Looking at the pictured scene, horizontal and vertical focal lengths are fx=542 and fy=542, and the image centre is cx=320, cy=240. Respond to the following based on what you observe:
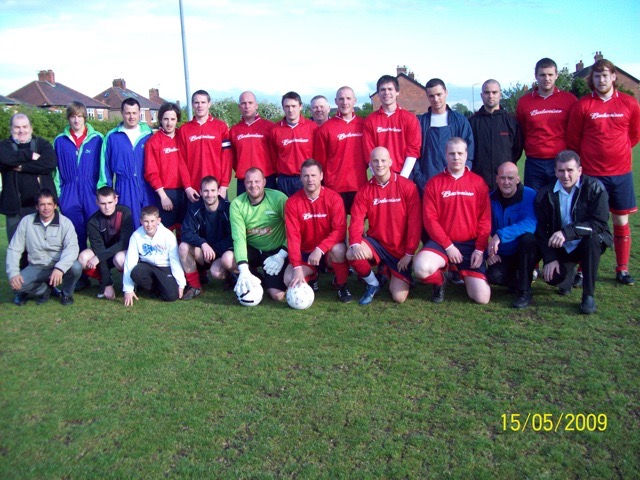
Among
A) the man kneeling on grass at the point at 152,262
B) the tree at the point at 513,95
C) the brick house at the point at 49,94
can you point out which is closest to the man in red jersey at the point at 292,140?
the man kneeling on grass at the point at 152,262

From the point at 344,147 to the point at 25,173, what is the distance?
3.43 meters

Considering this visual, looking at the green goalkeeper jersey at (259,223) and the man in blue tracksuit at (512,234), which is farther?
the green goalkeeper jersey at (259,223)

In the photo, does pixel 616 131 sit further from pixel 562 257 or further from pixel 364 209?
pixel 364 209

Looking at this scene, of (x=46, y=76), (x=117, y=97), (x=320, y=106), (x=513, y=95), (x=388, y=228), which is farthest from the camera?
(x=117, y=97)

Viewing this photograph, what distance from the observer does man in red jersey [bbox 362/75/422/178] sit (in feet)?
18.4

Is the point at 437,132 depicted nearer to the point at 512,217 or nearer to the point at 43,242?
the point at 512,217

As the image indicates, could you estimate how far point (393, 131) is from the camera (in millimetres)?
5664

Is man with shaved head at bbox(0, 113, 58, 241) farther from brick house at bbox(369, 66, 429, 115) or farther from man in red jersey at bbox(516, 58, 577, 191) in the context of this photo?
brick house at bbox(369, 66, 429, 115)

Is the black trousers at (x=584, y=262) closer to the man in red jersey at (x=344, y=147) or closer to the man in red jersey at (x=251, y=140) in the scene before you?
the man in red jersey at (x=344, y=147)

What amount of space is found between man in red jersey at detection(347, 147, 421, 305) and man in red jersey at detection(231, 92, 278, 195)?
4.49ft

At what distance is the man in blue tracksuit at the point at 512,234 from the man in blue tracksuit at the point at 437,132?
0.62 metres

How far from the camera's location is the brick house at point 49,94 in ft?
176

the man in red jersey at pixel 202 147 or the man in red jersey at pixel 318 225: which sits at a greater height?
the man in red jersey at pixel 202 147

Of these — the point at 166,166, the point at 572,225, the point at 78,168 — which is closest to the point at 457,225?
the point at 572,225
